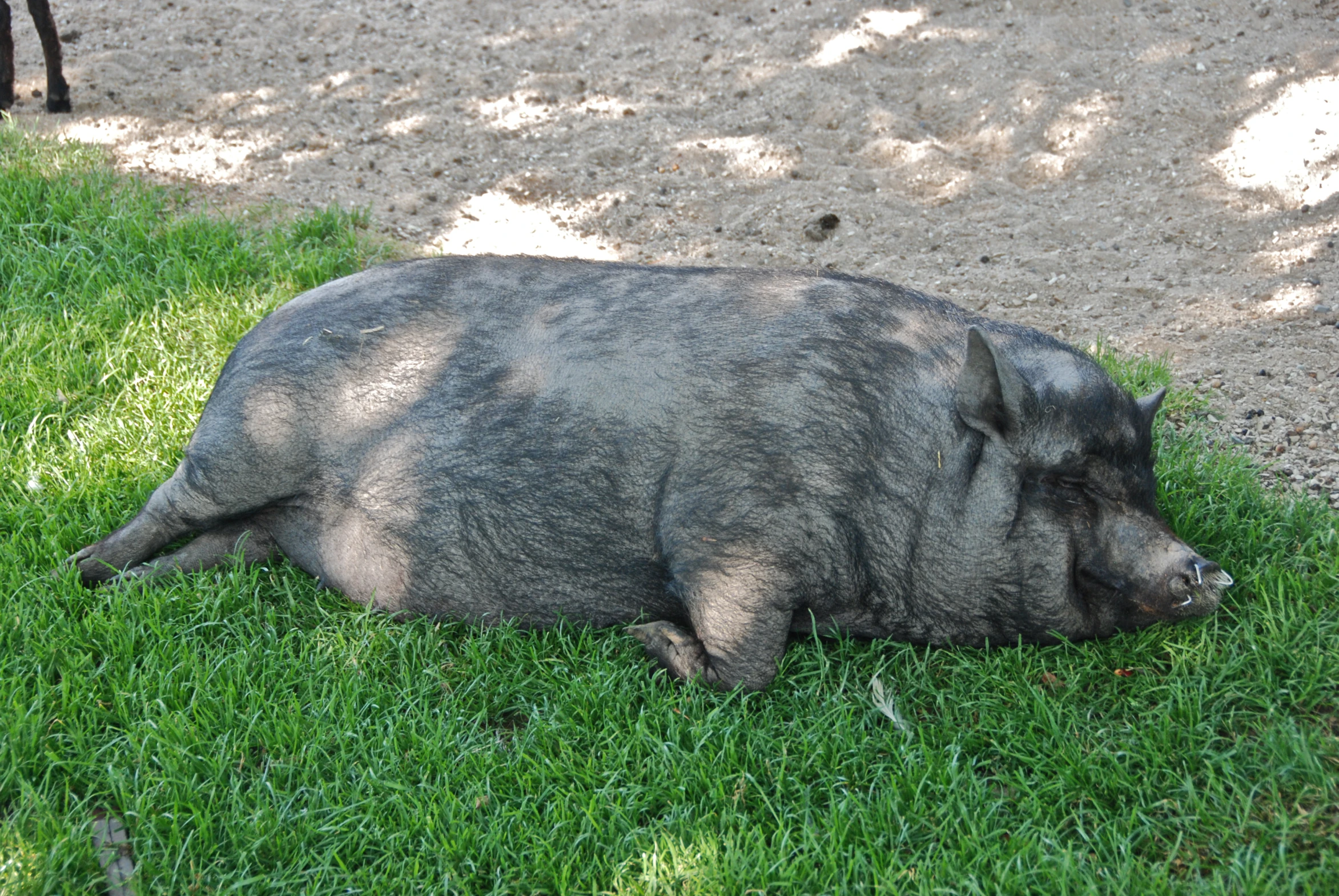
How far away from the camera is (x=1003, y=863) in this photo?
8.25 feet

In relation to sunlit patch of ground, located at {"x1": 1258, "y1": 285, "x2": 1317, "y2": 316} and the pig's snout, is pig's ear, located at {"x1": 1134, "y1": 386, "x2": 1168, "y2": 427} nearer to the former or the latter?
the pig's snout

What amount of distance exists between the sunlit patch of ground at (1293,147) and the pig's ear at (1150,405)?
2891 millimetres

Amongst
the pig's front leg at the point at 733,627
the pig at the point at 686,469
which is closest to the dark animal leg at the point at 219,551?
the pig at the point at 686,469

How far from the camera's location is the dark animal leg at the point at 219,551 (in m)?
3.56

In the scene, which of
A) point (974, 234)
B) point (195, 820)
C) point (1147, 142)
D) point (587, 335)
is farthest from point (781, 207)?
point (195, 820)

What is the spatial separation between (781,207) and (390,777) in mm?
3732

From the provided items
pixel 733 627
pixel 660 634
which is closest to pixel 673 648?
pixel 660 634

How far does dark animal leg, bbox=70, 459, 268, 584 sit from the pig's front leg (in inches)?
59.2

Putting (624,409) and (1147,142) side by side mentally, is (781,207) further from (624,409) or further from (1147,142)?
(624,409)

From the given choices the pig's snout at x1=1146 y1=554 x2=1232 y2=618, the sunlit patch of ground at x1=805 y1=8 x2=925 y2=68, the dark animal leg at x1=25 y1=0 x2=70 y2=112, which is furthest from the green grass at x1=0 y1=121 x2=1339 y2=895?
the sunlit patch of ground at x1=805 y1=8 x2=925 y2=68

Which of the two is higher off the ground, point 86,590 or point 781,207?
point 781,207

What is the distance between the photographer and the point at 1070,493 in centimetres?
303

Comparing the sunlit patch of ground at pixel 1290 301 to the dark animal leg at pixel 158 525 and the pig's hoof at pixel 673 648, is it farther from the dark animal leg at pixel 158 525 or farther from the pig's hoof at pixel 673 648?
the dark animal leg at pixel 158 525

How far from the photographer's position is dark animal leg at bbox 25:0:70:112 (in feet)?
18.9
